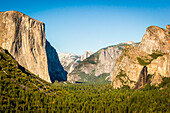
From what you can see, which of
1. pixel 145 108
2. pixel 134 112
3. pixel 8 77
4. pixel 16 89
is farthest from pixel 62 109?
pixel 145 108

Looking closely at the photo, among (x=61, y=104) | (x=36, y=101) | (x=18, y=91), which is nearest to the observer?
(x=36, y=101)

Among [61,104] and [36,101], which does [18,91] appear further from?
[61,104]

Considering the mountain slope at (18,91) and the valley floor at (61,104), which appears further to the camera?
the valley floor at (61,104)

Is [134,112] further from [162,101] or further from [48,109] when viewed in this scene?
[48,109]

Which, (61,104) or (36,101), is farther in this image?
(61,104)

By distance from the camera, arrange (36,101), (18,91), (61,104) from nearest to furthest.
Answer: (36,101), (18,91), (61,104)

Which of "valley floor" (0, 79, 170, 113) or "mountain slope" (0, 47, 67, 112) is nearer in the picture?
"mountain slope" (0, 47, 67, 112)

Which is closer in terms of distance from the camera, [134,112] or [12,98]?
[12,98]

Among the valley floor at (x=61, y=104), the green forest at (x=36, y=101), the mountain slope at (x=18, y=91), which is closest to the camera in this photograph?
the mountain slope at (x=18, y=91)

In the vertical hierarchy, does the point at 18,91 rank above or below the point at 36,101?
above

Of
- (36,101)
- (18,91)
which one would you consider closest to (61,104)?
(36,101)

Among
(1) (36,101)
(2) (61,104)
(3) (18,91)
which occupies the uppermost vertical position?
(3) (18,91)
